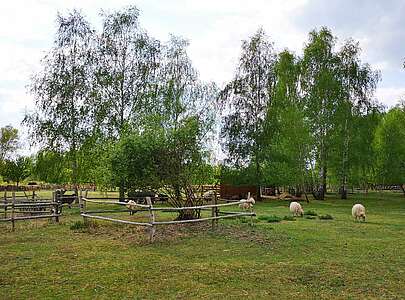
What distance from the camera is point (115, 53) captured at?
99.6 feet

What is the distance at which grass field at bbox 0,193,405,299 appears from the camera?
707cm

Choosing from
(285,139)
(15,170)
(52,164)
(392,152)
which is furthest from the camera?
(15,170)

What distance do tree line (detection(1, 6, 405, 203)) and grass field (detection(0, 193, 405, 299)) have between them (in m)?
12.4

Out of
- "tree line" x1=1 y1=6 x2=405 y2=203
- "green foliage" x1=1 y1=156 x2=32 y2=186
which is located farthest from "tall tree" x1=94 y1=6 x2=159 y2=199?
"green foliage" x1=1 y1=156 x2=32 y2=186

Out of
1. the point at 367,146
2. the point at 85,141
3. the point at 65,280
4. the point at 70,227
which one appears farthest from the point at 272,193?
the point at 65,280

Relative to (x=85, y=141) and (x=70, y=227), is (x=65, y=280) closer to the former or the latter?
(x=70, y=227)

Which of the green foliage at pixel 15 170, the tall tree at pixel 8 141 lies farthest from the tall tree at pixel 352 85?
the tall tree at pixel 8 141

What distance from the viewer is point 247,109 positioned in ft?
115

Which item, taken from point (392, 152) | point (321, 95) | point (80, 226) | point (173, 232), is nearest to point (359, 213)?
→ point (173, 232)

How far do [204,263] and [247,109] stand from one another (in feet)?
87.5

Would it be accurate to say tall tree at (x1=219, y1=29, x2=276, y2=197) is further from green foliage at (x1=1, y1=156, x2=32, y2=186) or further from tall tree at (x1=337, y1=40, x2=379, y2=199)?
green foliage at (x1=1, y1=156, x2=32, y2=186)

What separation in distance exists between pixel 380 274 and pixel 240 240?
4.32m

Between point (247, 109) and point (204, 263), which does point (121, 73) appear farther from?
point (204, 263)

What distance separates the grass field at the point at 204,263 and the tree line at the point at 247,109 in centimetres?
1244
